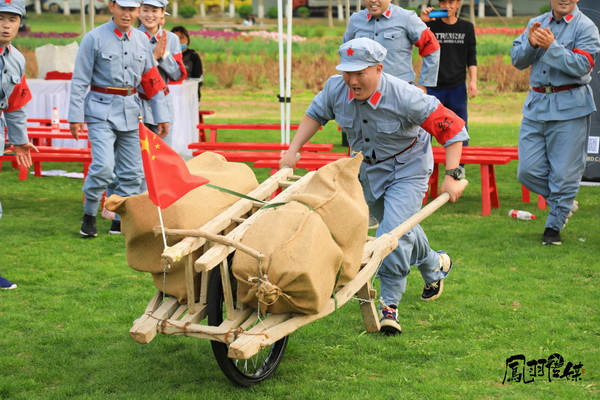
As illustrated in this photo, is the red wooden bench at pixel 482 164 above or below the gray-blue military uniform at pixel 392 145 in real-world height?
below

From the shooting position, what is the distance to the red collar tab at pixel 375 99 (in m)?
5.27

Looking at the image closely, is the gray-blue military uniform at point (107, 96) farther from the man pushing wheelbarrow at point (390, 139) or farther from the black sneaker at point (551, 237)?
the black sneaker at point (551, 237)

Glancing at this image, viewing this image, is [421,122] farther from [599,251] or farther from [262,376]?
[599,251]

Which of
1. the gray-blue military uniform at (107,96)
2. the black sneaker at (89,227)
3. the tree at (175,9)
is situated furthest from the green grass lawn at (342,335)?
the tree at (175,9)

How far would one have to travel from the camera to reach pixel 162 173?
413cm

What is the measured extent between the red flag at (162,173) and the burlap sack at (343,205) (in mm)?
574

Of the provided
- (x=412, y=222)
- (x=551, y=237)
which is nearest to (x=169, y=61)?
(x=551, y=237)

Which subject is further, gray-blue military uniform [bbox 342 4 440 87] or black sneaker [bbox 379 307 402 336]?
gray-blue military uniform [bbox 342 4 440 87]

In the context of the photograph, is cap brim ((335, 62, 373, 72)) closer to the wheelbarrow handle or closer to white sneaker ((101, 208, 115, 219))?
the wheelbarrow handle

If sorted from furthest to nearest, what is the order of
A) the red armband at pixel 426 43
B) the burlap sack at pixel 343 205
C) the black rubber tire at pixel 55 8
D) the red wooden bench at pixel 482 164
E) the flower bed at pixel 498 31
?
the black rubber tire at pixel 55 8 → the flower bed at pixel 498 31 → the red wooden bench at pixel 482 164 → the red armband at pixel 426 43 → the burlap sack at pixel 343 205

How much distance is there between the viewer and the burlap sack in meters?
4.30

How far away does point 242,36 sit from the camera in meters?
41.2

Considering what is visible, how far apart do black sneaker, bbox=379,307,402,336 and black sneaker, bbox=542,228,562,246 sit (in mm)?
3121

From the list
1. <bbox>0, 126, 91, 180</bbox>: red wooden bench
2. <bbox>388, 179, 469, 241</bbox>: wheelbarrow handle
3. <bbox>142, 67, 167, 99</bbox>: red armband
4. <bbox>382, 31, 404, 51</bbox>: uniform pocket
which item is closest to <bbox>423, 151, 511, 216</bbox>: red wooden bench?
<bbox>382, 31, 404, 51</bbox>: uniform pocket
